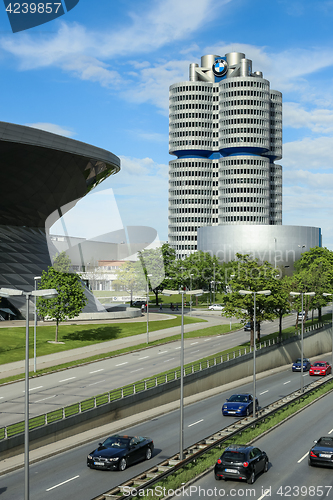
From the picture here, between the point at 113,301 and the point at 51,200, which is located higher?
the point at 51,200

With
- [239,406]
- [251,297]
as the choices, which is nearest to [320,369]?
[251,297]

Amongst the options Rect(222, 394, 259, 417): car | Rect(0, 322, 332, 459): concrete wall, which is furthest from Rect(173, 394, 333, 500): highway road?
Rect(0, 322, 332, 459): concrete wall

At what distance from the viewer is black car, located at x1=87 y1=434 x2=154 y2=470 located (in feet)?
90.0

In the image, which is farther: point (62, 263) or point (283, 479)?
point (62, 263)

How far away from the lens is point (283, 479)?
26.3 m

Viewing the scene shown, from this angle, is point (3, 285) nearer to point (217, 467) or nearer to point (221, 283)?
point (217, 467)

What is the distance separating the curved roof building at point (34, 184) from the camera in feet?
230

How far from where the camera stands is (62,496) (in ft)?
79.0

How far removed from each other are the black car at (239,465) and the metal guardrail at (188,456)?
2307 millimetres

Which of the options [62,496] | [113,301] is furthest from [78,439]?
[113,301]

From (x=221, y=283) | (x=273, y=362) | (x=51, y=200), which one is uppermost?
(x=51, y=200)

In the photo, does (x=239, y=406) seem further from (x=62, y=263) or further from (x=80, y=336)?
(x=62, y=263)

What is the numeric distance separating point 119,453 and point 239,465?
596 centimetres

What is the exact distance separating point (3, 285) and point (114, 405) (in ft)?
139
